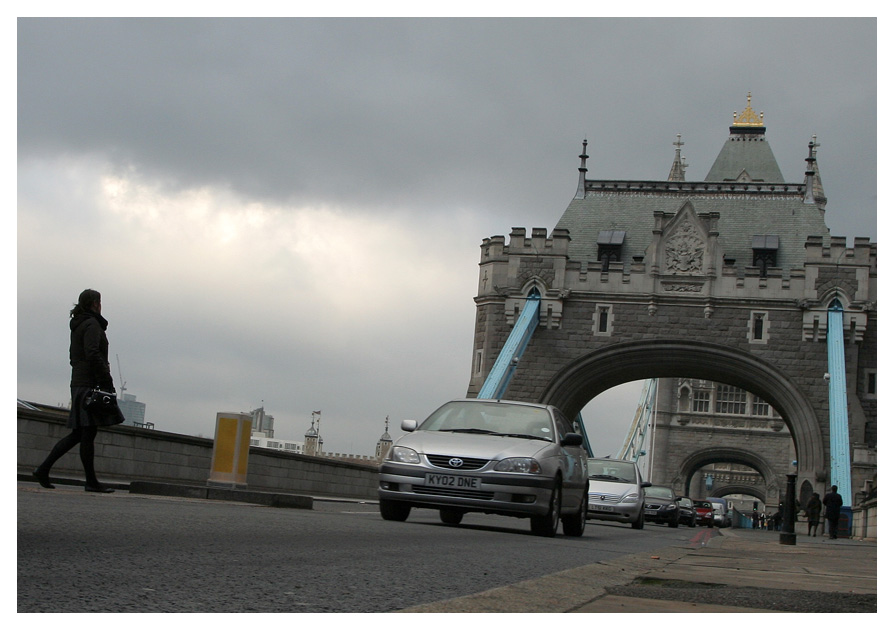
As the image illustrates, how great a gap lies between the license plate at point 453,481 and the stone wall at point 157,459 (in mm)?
5164

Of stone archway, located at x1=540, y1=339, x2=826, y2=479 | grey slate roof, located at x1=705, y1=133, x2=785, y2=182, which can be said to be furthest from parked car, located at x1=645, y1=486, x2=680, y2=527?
grey slate roof, located at x1=705, y1=133, x2=785, y2=182

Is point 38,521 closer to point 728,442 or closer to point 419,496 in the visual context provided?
point 419,496

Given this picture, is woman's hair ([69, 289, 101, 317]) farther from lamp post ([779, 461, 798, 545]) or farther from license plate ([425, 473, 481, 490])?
lamp post ([779, 461, 798, 545])

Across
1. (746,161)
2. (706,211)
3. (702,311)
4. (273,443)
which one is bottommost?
(273,443)

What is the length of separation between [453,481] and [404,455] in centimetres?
57

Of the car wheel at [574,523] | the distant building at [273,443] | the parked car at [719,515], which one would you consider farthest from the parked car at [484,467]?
the distant building at [273,443]

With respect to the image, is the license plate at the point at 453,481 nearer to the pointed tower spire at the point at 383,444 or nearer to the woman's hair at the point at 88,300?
the woman's hair at the point at 88,300

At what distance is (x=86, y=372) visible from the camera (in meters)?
9.52

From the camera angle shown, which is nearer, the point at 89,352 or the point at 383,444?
the point at 89,352

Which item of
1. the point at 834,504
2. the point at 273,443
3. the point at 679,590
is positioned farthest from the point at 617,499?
the point at 273,443

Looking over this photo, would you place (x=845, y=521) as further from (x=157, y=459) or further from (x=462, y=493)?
(x=462, y=493)

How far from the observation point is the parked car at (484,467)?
10.3m

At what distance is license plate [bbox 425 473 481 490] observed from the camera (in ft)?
33.8

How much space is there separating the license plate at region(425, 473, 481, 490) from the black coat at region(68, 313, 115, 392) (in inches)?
113
